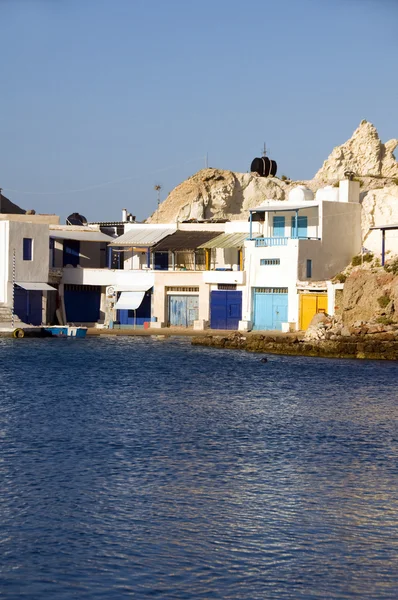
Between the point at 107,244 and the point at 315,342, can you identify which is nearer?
the point at 315,342

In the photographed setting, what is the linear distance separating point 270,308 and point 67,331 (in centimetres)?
1176

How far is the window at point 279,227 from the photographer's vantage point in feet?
207

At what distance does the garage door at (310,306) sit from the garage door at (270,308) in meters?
1.28

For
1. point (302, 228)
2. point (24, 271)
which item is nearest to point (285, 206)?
point (302, 228)

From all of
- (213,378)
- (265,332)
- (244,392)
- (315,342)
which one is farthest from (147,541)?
(265,332)

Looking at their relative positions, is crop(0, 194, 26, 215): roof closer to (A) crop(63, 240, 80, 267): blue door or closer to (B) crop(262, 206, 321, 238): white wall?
(A) crop(63, 240, 80, 267): blue door

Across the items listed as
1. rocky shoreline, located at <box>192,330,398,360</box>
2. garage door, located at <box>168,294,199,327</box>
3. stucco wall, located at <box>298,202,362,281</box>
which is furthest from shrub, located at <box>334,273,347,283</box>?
garage door, located at <box>168,294,199,327</box>

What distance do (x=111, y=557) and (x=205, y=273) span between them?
1862 inches

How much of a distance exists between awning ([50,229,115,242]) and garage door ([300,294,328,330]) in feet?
54.5

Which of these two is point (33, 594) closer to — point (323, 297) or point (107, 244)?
point (323, 297)

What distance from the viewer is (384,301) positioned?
177ft

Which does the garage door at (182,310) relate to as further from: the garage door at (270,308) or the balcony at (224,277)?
the garage door at (270,308)

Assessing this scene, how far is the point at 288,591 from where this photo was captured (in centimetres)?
1431

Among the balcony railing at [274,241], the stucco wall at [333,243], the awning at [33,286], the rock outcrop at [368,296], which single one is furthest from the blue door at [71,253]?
the rock outcrop at [368,296]
